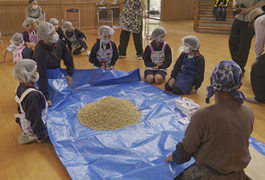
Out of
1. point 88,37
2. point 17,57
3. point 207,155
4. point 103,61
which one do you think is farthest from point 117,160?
Answer: point 88,37

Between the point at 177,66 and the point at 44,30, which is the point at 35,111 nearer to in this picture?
the point at 44,30

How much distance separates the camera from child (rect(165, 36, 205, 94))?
3326 mm

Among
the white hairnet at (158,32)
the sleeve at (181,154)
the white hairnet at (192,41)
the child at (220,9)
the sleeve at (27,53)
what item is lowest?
the sleeve at (181,154)

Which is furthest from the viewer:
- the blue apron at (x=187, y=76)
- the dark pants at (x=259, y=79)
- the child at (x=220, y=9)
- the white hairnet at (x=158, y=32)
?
the child at (x=220, y=9)

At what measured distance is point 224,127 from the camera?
1.34 m

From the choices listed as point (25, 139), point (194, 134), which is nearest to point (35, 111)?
point (25, 139)

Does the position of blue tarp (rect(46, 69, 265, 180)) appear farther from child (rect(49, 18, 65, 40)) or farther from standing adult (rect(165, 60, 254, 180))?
child (rect(49, 18, 65, 40))

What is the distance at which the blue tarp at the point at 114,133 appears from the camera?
6.49 feet

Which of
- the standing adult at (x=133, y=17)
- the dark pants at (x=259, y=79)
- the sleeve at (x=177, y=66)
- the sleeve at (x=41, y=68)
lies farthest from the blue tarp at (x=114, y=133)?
the standing adult at (x=133, y=17)

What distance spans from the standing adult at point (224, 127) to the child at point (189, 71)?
1972mm

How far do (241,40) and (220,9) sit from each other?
4367 mm

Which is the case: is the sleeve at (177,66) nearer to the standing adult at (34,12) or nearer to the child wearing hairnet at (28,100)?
the child wearing hairnet at (28,100)

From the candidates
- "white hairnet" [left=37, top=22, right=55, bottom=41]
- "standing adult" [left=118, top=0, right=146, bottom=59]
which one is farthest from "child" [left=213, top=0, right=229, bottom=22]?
"white hairnet" [left=37, top=22, right=55, bottom=41]

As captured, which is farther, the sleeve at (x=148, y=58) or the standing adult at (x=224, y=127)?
the sleeve at (x=148, y=58)
